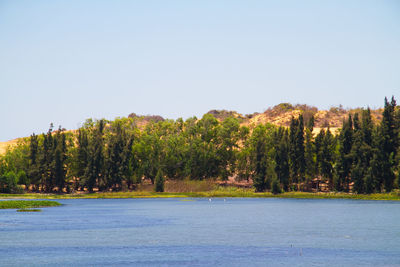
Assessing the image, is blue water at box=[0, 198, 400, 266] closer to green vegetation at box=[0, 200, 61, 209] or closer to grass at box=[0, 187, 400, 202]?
green vegetation at box=[0, 200, 61, 209]

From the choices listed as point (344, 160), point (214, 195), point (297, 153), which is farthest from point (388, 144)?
point (214, 195)

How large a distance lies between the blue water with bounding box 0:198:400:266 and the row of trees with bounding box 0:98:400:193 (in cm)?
4074

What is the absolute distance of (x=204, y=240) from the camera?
2079 inches

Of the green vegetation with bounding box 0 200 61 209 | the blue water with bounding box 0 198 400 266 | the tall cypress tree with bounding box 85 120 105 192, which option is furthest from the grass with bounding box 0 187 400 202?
the blue water with bounding box 0 198 400 266

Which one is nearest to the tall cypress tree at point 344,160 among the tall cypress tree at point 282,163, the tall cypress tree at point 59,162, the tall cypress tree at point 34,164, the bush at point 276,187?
the tall cypress tree at point 282,163

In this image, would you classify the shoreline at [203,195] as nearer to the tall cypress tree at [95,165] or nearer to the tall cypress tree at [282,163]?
the tall cypress tree at [282,163]

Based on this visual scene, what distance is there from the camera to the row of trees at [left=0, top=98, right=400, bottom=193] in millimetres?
119438

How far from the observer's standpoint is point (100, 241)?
173ft

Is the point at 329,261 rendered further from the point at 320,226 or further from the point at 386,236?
the point at 320,226

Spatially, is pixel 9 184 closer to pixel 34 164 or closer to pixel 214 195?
pixel 34 164

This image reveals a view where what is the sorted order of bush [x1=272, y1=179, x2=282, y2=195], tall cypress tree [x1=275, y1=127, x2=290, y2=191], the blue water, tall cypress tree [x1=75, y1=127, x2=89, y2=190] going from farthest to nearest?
tall cypress tree [x1=75, y1=127, x2=89, y2=190], tall cypress tree [x1=275, y1=127, x2=290, y2=191], bush [x1=272, y1=179, x2=282, y2=195], the blue water

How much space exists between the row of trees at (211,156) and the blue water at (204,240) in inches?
1604

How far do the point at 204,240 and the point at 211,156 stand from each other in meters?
98.8

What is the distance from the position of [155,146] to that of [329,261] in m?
112
